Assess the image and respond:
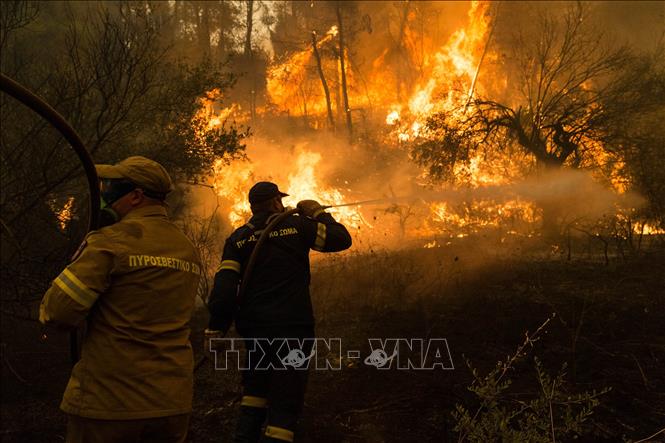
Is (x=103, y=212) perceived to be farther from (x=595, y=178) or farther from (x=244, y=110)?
(x=244, y=110)

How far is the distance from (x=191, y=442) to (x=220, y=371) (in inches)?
78.1

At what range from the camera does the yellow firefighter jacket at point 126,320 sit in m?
2.12

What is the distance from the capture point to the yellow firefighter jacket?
212 cm

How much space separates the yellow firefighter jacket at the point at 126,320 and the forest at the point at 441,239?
58 centimetres

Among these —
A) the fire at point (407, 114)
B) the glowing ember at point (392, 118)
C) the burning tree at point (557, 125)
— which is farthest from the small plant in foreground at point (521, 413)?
the glowing ember at point (392, 118)

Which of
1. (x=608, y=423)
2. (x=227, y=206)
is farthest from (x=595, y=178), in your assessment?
(x=227, y=206)

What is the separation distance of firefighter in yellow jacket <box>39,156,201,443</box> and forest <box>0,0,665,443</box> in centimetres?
51

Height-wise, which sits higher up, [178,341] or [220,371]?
[178,341]

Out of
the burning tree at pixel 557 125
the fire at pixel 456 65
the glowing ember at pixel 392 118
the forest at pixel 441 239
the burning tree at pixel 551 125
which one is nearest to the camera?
the forest at pixel 441 239

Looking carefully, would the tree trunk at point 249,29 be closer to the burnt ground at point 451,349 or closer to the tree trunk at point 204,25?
the tree trunk at point 204,25

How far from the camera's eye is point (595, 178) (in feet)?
38.2

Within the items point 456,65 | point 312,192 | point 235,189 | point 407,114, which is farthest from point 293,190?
point 456,65

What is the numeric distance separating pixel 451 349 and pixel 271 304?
346 cm

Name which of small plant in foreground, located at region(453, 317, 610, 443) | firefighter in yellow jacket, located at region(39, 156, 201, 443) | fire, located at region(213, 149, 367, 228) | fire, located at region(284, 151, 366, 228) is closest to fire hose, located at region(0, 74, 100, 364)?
firefighter in yellow jacket, located at region(39, 156, 201, 443)
